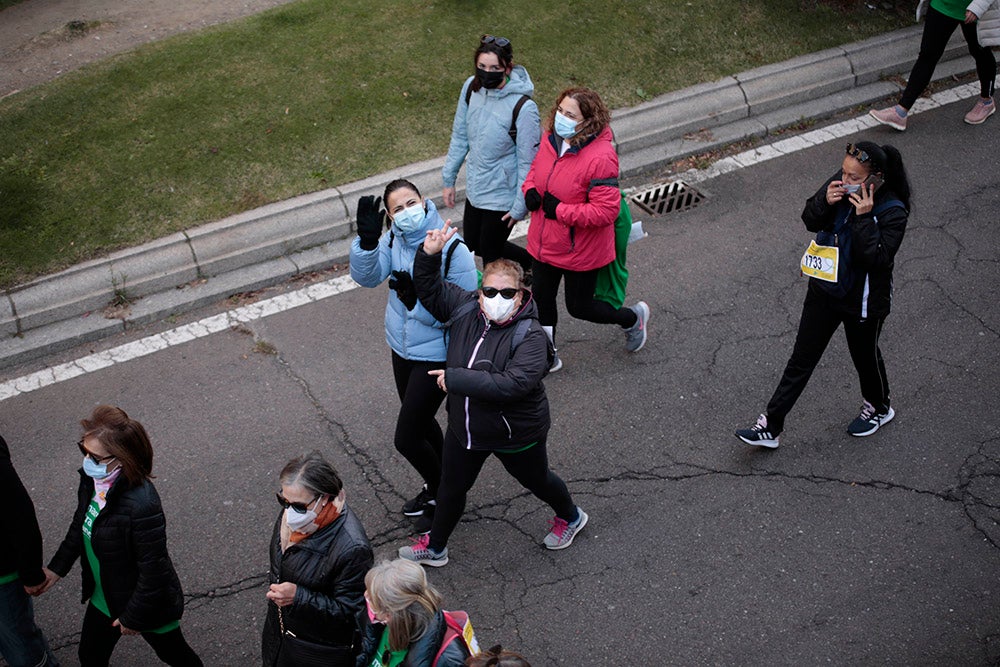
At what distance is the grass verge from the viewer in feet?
23.9

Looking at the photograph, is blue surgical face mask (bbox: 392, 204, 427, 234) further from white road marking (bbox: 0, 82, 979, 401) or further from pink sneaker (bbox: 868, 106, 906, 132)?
pink sneaker (bbox: 868, 106, 906, 132)

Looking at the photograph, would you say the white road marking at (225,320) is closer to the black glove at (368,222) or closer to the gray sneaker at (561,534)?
the black glove at (368,222)

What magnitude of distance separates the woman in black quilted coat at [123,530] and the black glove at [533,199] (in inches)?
99.1

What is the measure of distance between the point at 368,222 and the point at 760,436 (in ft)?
8.33

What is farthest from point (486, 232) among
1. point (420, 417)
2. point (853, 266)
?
point (853, 266)

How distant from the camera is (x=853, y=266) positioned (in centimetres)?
494

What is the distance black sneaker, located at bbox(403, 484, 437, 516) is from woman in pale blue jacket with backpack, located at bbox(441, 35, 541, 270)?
175 centimetres

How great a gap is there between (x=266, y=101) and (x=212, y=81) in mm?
543

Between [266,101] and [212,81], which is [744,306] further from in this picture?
[212,81]

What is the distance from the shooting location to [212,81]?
27.3ft

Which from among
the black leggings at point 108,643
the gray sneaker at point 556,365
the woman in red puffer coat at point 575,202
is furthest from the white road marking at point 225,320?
the black leggings at point 108,643

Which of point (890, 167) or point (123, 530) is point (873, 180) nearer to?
point (890, 167)

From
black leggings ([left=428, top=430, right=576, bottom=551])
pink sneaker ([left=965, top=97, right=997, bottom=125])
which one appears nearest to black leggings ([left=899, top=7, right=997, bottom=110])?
pink sneaker ([left=965, top=97, right=997, bottom=125])

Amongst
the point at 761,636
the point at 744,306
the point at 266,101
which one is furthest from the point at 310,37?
the point at 761,636
